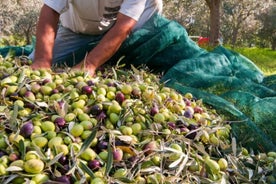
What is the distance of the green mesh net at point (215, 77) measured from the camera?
214cm

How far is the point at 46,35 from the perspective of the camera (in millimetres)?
2904

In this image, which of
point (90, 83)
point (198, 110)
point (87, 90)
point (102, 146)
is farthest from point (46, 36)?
point (102, 146)

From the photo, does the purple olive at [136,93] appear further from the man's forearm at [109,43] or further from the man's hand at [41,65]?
the man's hand at [41,65]

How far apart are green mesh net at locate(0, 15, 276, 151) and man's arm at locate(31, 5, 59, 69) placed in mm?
474

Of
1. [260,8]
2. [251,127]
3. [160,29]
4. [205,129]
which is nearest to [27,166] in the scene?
[205,129]

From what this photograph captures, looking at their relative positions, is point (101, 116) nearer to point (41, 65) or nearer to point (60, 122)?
point (60, 122)

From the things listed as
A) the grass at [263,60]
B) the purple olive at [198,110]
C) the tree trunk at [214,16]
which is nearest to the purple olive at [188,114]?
the purple olive at [198,110]

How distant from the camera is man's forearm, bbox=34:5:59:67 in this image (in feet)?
9.11

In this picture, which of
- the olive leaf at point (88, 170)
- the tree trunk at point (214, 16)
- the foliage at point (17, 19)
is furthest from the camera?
the foliage at point (17, 19)

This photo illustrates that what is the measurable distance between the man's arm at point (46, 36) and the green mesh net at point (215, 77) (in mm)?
474

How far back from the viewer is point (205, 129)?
1724 millimetres

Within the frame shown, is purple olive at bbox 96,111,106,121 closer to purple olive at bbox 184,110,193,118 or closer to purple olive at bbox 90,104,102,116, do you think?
purple olive at bbox 90,104,102,116

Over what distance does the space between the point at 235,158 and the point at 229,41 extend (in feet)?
111

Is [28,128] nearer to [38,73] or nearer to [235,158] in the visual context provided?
[38,73]
